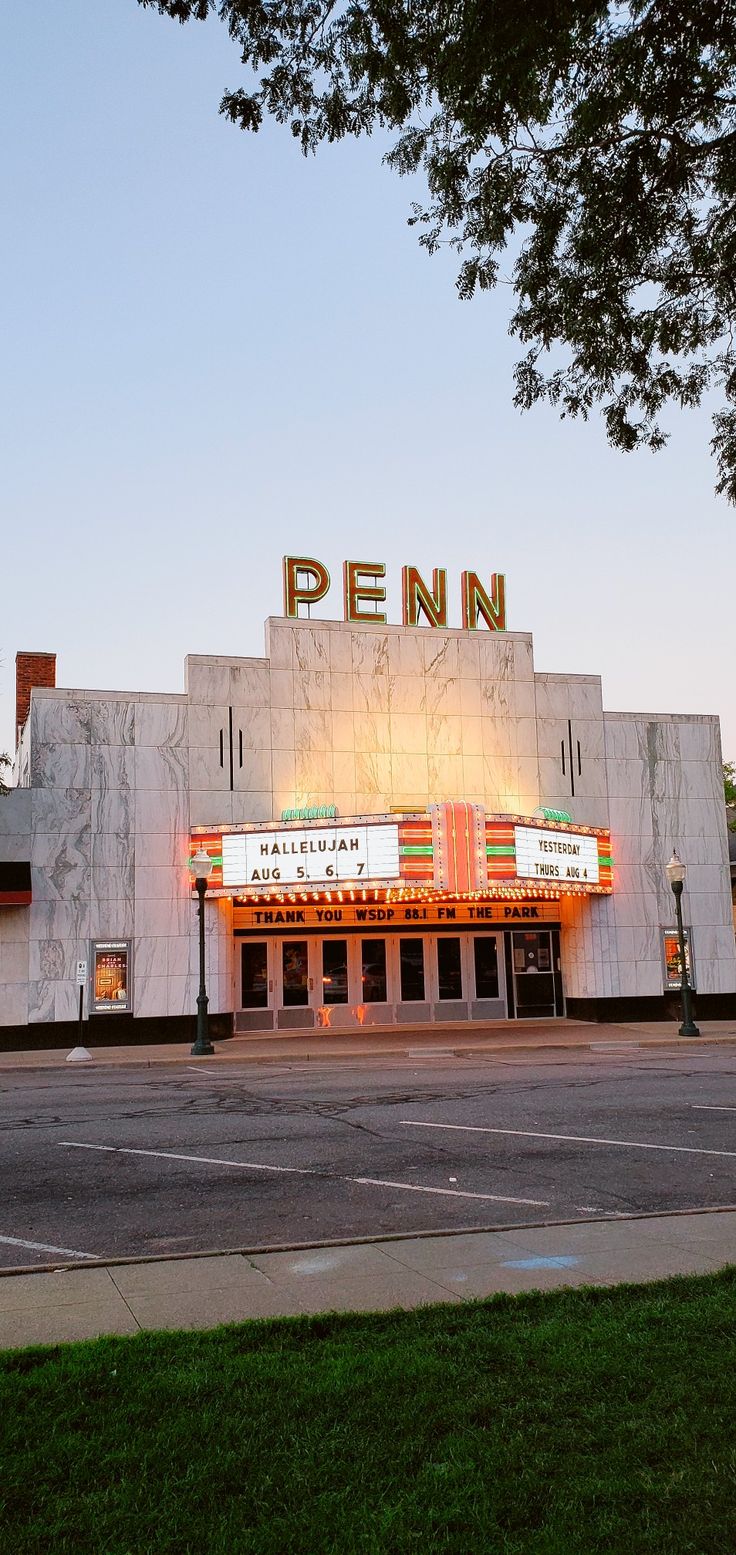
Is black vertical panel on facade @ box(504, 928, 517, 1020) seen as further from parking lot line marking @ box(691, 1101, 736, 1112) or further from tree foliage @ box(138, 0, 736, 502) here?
tree foliage @ box(138, 0, 736, 502)

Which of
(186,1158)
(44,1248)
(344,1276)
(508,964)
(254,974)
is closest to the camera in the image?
(344,1276)

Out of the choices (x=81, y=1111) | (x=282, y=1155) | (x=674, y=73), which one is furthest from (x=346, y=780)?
(x=674, y=73)

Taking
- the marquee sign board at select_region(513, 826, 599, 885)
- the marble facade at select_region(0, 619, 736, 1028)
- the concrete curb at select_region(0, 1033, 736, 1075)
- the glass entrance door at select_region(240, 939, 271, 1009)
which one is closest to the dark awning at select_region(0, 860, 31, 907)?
the marble facade at select_region(0, 619, 736, 1028)

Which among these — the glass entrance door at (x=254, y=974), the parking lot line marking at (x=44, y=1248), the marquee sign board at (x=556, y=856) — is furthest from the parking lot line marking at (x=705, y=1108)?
the glass entrance door at (x=254, y=974)

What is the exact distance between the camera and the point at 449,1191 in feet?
34.1

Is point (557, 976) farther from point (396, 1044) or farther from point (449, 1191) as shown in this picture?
point (449, 1191)

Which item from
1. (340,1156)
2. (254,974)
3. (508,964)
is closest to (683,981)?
(508,964)

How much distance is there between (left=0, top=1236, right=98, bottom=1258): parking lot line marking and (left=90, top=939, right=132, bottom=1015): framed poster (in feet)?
62.7

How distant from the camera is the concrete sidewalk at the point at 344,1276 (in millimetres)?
6863

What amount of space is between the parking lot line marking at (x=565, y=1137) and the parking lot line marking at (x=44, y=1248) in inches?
232

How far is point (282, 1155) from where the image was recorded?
12.1m

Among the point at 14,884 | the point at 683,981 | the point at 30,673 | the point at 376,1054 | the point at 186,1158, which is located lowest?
the point at 376,1054

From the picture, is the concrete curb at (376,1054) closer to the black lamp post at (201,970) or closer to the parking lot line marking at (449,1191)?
the black lamp post at (201,970)

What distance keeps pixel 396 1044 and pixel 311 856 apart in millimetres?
4869
